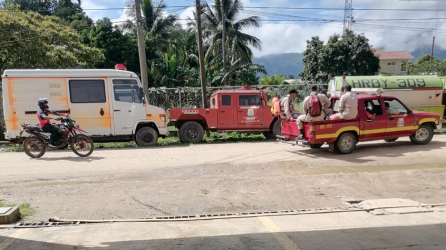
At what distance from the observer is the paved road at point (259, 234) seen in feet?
12.4

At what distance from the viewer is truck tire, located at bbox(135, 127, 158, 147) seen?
11859 millimetres

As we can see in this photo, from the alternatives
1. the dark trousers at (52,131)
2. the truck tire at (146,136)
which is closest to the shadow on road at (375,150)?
the truck tire at (146,136)

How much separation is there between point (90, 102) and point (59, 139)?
2.11 metres

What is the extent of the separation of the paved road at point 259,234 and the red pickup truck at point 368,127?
4448 millimetres

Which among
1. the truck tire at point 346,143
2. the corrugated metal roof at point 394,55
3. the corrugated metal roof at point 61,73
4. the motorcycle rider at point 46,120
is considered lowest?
the truck tire at point 346,143

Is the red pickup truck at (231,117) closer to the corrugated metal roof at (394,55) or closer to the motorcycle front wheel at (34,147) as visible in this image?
the motorcycle front wheel at (34,147)

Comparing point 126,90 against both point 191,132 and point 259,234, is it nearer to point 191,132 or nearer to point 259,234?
point 191,132

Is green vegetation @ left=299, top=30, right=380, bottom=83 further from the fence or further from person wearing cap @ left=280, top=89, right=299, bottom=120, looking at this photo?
person wearing cap @ left=280, top=89, right=299, bottom=120

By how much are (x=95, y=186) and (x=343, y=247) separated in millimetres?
4938

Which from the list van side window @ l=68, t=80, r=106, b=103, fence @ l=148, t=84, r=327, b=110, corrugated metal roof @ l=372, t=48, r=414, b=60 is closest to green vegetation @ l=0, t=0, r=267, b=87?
fence @ l=148, t=84, r=327, b=110

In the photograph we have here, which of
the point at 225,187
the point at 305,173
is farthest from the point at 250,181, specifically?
the point at 305,173

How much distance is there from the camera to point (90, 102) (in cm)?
1127

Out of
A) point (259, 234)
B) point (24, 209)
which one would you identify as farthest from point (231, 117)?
point (259, 234)

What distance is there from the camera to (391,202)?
557 cm
